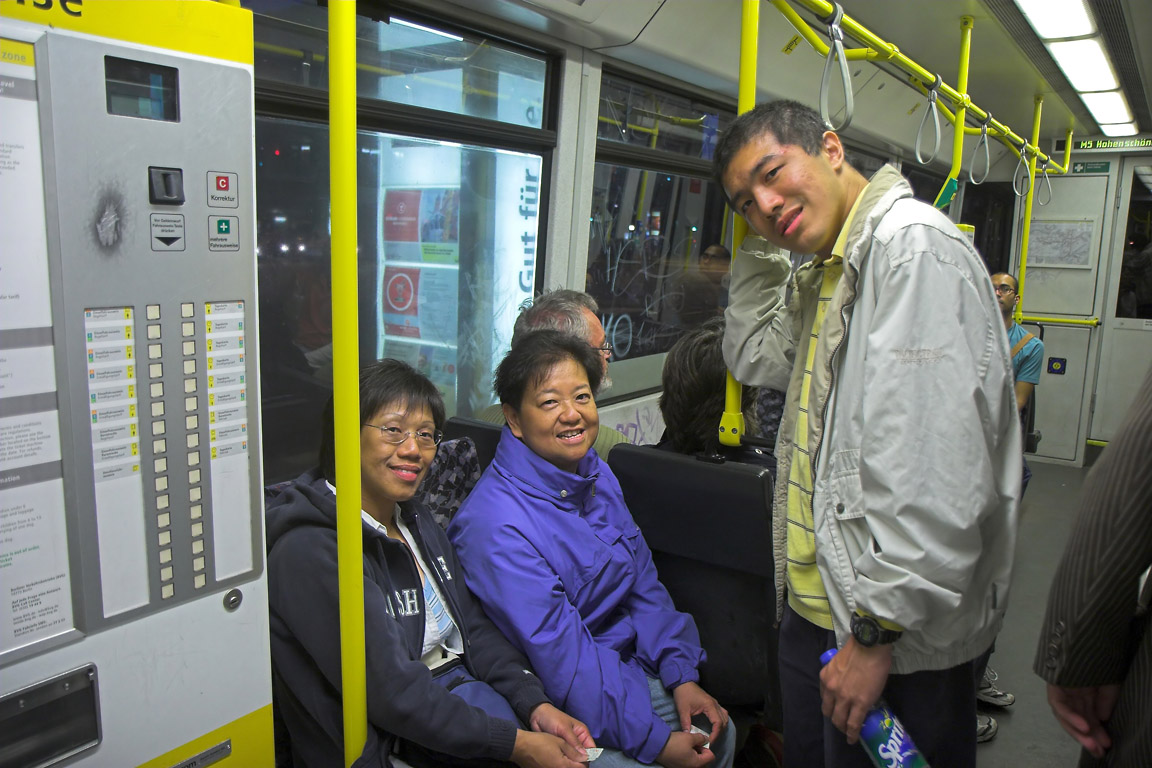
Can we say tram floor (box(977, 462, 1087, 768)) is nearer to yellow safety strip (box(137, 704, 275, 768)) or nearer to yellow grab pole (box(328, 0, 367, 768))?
yellow grab pole (box(328, 0, 367, 768))

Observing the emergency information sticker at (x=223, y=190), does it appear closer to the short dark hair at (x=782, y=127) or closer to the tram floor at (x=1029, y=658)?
the short dark hair at (x=782, y=127)

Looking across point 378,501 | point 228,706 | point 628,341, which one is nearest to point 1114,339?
point 628,341

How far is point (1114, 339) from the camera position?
7.23 meters

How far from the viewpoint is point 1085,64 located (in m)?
4.51

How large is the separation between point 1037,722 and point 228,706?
3.12 metres

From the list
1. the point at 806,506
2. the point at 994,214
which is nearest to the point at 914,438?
the point at 806,506

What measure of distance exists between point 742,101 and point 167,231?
48.3 inches

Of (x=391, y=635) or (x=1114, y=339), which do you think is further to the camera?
(x=1114, y=339)

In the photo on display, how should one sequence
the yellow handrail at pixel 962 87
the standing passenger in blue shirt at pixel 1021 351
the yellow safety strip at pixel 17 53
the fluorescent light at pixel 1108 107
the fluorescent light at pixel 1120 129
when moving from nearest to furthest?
the yellow safety strip at pixel 17 53
the yellow handrail at pixel 962 87
the standing passenger in blue shirt at pixel 1021 351
the fluorescent light at pixel 1108 107
the fluorescent light at pixel 1120 129

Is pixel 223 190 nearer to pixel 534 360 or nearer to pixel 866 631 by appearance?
pixel 534 360

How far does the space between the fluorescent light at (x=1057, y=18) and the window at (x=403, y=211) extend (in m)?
2.22

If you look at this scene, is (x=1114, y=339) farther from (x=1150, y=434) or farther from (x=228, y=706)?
(x=228, y=706)

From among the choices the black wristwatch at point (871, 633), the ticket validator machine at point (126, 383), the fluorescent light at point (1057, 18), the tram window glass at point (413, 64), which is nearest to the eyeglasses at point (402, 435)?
the ticket validator machine at point (126, 383)

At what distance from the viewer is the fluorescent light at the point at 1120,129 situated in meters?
6.52
